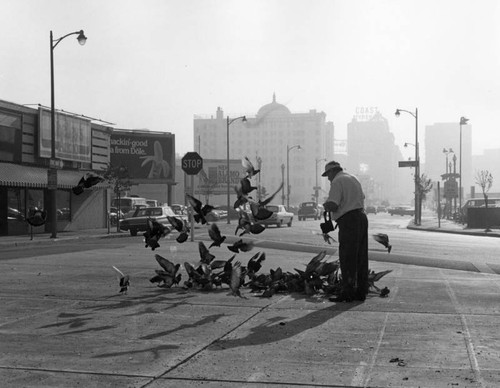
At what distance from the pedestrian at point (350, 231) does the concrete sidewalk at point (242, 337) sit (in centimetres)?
24

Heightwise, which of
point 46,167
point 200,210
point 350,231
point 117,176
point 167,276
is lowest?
point 167,276

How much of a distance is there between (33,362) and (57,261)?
899cm

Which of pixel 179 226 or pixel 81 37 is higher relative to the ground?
pixel 81 37

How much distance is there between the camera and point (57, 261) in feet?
45.6

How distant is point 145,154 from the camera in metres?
50.1

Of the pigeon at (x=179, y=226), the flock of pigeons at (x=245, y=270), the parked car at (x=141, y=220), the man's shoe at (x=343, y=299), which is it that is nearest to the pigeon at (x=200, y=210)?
the flock of pigeons at (x=245, y=270)

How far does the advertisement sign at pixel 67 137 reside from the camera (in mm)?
31688

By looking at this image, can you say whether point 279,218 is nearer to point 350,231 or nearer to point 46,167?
point 46,167

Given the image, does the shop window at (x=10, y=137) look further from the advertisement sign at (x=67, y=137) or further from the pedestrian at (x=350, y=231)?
the pedestrian at (x=350, y=231)

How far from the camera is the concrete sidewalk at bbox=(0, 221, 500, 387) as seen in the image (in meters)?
4.78

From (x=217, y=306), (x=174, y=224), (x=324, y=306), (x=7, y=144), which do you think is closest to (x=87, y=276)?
(x=174, y=224)

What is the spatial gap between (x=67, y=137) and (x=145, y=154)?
53.2 ft

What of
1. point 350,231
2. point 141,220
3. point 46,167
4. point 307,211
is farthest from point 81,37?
point 307,211

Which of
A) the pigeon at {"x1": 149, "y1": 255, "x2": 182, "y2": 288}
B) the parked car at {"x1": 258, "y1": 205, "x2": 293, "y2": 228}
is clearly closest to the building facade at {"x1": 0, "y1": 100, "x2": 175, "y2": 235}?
the parked car at {"x1": 258, "y1": 205, "x2": 293, "y2": 228}
